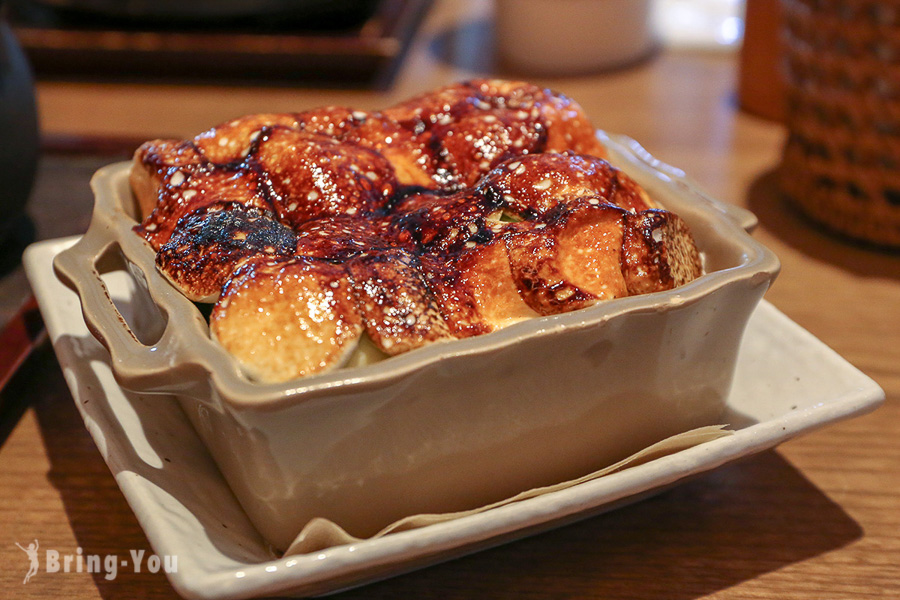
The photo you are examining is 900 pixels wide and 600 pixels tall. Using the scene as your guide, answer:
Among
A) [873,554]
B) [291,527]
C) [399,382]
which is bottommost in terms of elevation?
[873,554]

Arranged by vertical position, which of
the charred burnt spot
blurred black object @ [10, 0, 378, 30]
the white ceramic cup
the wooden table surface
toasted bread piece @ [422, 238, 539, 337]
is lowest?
the wooden table surface

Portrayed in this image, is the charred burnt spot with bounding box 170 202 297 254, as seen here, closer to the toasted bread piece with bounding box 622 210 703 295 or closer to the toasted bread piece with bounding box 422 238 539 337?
the toasted bread piece with bounding box 422 238 539 337

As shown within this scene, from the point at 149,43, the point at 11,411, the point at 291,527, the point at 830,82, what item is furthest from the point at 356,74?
the point at 291,527

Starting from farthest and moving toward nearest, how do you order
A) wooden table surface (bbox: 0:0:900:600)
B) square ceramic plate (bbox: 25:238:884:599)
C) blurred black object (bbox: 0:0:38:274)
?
blurred black object (bbox: 0:0:38:274) < wooden table surface (bbox: 0:0:900:600) < square ceramic plate (bbox: 25:238:884:599)

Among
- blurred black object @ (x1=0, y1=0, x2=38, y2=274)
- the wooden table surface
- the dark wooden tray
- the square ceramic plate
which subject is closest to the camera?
the square ceramic plate

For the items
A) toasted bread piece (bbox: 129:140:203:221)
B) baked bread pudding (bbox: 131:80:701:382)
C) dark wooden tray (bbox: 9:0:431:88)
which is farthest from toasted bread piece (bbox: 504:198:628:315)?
dark wooden tray (bbox: 9:0:431:88)

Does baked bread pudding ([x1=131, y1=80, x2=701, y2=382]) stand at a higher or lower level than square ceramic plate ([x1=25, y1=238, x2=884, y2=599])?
higher

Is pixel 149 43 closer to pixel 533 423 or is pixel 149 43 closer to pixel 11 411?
pixel 11 411

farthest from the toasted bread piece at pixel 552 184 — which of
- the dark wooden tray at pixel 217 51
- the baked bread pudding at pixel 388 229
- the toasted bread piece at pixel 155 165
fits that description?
the dark wooden tray at pixel 217 51
